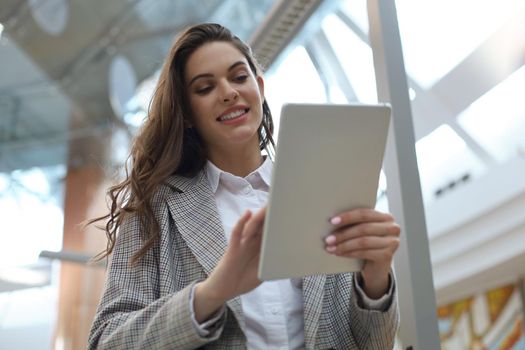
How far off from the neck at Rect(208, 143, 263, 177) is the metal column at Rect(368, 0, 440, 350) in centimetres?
41

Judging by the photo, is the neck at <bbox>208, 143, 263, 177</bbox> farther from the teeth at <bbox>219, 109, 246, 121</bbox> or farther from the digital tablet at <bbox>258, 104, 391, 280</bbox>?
the digital tablet at <bbox>258, 104, 391, 280</bbox>

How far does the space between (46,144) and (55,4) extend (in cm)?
127

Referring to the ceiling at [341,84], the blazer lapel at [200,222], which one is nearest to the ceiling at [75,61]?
the ceiling at [341,84]

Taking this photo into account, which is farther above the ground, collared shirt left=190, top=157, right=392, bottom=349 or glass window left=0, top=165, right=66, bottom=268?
glass window left=0, top=165, right=66, bottom=268

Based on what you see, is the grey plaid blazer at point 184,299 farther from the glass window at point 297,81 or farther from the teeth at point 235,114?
the glass window at point 297,81

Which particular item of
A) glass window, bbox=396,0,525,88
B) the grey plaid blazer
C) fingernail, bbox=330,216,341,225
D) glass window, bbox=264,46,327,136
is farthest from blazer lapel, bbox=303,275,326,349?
glass window, bbox=396,0,525,88

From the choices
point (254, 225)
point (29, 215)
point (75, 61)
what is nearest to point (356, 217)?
point (254, 225)

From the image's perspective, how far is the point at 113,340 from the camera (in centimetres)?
117

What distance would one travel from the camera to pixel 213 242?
1.30 m

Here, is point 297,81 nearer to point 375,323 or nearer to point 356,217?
point 375,323

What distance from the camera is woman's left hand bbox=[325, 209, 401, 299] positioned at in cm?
110

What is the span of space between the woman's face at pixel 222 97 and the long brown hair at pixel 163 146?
0.03m

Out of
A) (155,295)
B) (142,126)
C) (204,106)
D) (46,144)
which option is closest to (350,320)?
(155,295)

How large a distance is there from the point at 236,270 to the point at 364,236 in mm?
214
